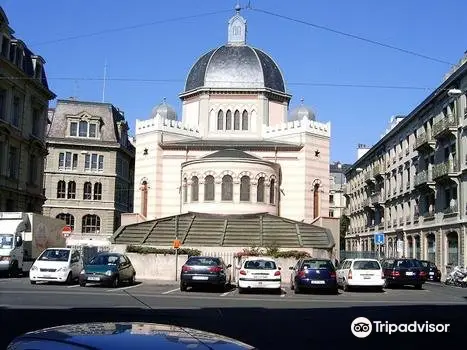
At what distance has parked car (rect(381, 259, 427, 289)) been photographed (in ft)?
99.1

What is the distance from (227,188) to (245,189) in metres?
1.48

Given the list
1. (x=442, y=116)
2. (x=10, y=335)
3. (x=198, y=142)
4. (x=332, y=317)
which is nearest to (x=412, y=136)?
(x=442, y=116)

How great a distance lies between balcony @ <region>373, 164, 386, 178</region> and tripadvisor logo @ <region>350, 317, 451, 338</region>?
177 ft

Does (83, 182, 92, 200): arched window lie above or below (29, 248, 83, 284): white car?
above

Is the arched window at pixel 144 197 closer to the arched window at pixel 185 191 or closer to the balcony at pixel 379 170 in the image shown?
the arched window at pixel 185 191

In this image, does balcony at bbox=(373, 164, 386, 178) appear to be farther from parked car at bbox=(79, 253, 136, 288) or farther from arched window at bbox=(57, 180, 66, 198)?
parked car at bbox=(79, 253, 136, 288)

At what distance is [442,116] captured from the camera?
157ft

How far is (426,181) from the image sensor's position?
49.6 metres

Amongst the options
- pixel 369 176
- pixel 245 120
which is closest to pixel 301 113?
pixel 245 120

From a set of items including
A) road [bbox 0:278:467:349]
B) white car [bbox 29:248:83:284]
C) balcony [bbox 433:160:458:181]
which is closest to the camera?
road [bbox 0:278:467:349]

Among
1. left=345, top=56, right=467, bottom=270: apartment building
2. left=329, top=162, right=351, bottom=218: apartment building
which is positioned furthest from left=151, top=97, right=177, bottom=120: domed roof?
left=329, top=162, right=351, bottom=218: apartment building

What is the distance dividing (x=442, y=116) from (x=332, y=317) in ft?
120

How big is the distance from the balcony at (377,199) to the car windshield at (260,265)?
43.8 metres

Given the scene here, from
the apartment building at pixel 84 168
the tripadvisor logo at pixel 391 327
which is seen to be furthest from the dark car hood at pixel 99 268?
the apartment building at pixel 84 168
